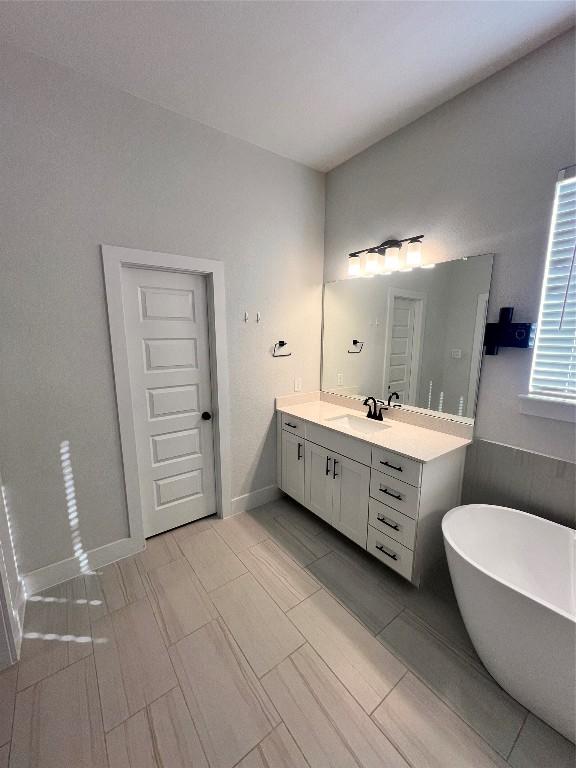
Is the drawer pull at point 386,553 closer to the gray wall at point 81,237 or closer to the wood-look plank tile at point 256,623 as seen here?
the wood-look plank tile at point 256,623

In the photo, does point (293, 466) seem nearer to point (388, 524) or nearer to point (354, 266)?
point (388, 524)

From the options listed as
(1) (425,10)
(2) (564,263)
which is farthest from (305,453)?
(1) (425,10)

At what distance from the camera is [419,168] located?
76.2 inches

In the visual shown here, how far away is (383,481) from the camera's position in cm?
177

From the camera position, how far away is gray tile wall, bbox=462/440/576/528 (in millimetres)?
1516

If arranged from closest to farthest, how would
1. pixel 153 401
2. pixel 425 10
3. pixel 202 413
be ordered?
pixel 425 10, pixel 153 401, pixel 202 413

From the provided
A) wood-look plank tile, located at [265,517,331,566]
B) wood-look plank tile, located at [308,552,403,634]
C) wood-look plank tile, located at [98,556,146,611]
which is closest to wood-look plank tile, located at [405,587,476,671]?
wood-look plank tile, located at [308,552,403,634]

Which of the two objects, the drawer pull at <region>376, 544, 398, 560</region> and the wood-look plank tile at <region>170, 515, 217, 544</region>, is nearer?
the drawer pull at <region>376, 544, 398, 560</region>

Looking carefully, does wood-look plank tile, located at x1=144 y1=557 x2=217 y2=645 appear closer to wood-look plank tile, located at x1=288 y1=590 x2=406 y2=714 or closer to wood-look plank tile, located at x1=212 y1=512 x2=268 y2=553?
wood-look plank tile, located at x1=212 y1=512 x2=268 y2=553

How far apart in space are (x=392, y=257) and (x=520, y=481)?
161 cm

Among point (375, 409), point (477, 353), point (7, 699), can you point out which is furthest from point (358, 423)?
point (7, 699)

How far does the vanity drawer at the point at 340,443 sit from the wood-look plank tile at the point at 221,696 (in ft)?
3.83

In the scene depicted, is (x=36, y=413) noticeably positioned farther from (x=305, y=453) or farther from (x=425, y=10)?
(x=425, y=10)

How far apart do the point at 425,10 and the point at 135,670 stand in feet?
10.3
